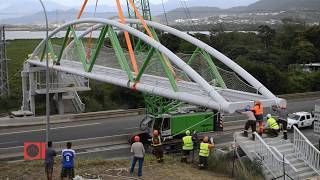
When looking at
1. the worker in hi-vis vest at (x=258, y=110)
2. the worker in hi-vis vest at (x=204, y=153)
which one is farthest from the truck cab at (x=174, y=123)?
the worker in hi-vis vest at (x=204, y=153)

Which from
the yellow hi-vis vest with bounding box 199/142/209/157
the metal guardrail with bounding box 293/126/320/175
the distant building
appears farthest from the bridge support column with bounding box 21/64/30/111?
the distant building

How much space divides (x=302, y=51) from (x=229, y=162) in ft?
176

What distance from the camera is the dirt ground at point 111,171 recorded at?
15.6 meters

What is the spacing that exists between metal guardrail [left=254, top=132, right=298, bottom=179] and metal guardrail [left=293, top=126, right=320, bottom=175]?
1546 millimetres

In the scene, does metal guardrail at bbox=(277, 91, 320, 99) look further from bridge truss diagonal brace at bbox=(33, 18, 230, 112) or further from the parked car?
bridge truss diagonal brace at bbox=(33, 18, 230, 112)

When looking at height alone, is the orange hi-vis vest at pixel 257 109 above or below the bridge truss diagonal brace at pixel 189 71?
below

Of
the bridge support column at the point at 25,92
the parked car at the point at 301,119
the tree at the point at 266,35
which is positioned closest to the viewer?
the parked car at the point at 301,119

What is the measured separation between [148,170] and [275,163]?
4645mm

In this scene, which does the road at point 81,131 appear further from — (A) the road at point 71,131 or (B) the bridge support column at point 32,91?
(B) the bridge support column at point 32,91

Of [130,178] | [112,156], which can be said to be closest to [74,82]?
[112,156]

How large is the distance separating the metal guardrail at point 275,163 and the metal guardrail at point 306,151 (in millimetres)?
1546

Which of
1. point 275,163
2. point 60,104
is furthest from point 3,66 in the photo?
point 275,163

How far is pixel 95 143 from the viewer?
1047 inches

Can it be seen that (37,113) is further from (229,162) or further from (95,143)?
(229,162)
